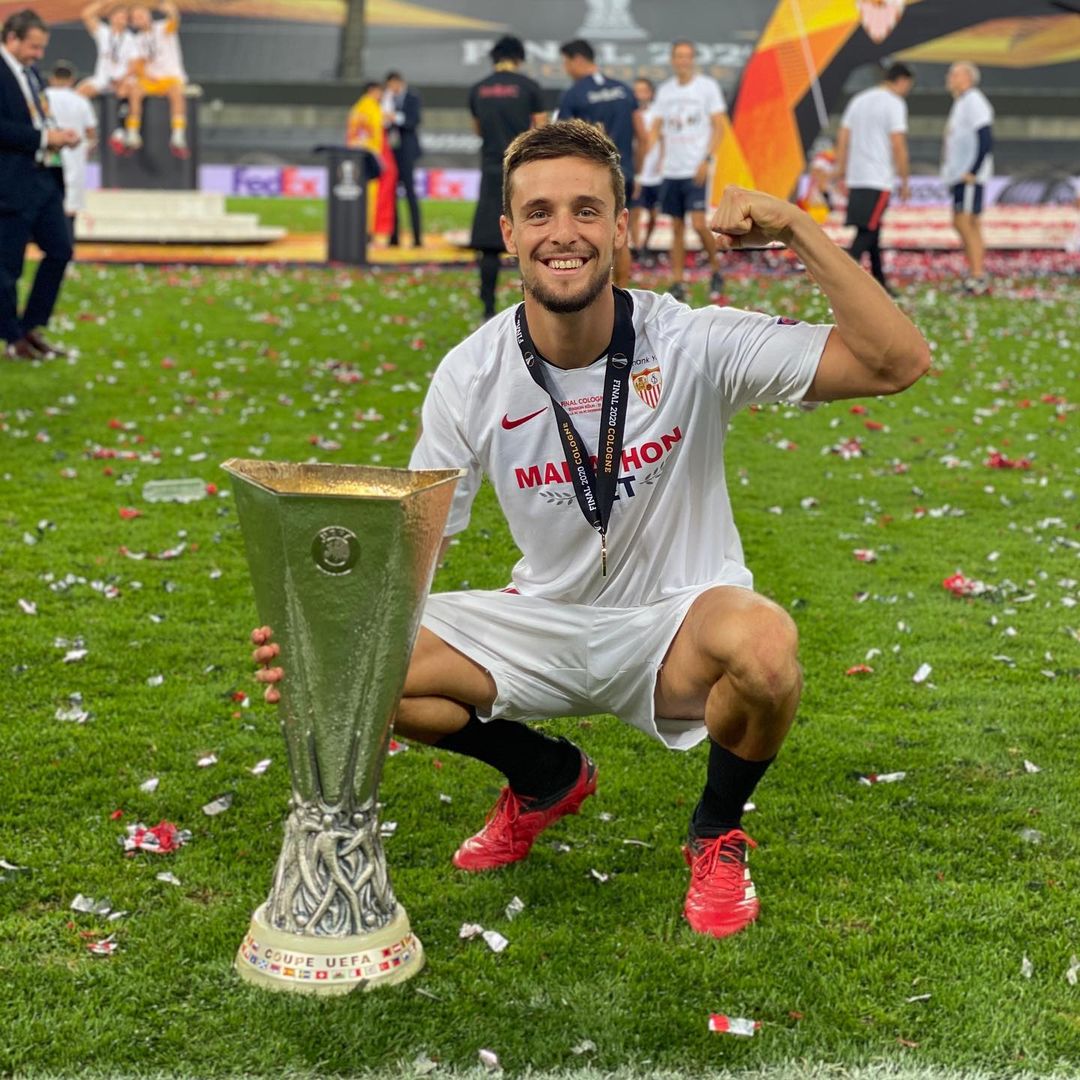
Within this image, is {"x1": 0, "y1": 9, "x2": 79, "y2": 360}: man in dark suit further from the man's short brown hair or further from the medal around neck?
the medal around neck

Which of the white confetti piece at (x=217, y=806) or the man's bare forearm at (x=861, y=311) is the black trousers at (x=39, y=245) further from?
the man's bare forearm at (x=861, y=311)

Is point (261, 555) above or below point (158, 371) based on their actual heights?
above

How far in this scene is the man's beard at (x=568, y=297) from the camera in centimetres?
356

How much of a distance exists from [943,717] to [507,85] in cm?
851

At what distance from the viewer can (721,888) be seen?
365cm

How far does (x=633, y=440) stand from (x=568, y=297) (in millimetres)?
375

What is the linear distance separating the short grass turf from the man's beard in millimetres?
1418

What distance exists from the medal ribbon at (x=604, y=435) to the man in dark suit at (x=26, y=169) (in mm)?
7206

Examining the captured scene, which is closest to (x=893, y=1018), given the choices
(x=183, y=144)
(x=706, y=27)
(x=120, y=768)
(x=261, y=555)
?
(x=261, y=555)

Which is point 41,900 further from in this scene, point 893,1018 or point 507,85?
point 507,85

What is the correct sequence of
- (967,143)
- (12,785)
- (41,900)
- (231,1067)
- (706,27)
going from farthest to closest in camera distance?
(706,27) < (967,143) < (12,785) < (41,900) < (231,1067)

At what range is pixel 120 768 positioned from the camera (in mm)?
4523

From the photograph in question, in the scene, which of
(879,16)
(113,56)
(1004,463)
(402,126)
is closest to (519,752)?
(1004,463)

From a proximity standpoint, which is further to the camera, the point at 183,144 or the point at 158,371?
the point at 183,144
